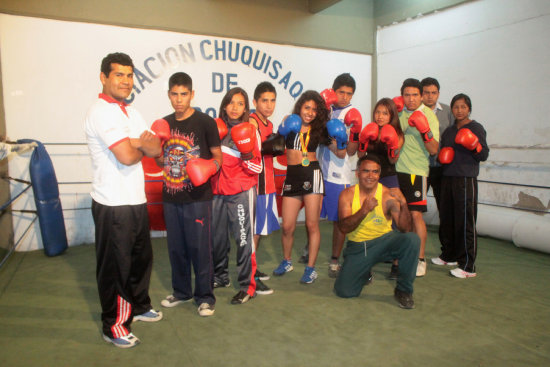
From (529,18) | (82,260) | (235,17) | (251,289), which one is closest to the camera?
(251,289)

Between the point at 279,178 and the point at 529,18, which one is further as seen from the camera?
the point at 279,178

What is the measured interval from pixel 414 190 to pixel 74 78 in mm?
3292

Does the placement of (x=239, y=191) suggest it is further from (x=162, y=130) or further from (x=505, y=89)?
(x=505, y=89)

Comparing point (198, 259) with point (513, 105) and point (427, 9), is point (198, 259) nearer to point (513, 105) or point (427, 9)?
point (513, 105)

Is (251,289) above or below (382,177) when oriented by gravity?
below

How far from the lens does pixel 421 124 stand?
9.59 ft

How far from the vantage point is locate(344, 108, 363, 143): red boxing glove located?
9.82 feet

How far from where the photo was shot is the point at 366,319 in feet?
7.76

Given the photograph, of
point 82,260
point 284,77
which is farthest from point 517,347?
point 284,77

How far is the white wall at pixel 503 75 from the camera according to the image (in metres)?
3.98

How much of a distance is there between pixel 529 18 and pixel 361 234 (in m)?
3.03

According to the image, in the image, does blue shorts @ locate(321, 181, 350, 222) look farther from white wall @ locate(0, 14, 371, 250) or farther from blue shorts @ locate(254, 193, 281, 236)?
white wall @ locate(0, 14, 371, 250)

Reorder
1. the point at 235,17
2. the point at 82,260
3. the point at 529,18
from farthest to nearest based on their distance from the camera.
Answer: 1. the point at 235,17
2. the point at 529,18
3. the point at 82,260

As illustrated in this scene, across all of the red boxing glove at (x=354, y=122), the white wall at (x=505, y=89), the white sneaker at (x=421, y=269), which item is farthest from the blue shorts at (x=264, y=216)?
the white wall at (x=505, y=89)
